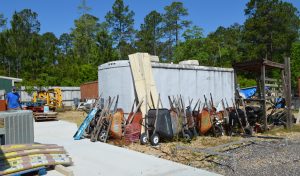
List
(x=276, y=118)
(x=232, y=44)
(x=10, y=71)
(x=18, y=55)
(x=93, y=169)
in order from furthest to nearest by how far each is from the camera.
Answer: (x=232, y=44), (x=10, y=71), (x=18, y=55), (x=276, y=118), (x=93, y=169)

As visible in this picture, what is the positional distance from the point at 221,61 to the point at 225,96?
26.6 metres

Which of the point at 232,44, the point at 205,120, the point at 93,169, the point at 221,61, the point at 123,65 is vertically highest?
the point at 232,44

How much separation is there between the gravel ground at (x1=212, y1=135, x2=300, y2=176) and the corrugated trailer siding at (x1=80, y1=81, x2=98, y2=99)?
1718 cm

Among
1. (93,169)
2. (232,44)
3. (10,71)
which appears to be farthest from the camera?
(232,44)

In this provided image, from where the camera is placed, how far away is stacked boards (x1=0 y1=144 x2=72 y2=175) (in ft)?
19.8

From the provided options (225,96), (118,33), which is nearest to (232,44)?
(118,33)

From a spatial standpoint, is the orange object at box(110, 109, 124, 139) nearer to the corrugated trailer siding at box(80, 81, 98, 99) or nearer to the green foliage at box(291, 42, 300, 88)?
the corrugated trailer siding at box(80, 81, 98, 99)

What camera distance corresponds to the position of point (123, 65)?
36.9ft

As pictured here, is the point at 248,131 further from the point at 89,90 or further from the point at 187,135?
the point at 89,90

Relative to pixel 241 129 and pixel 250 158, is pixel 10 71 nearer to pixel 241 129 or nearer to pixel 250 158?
pixel 241 129

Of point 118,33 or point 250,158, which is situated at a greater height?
point 118,33

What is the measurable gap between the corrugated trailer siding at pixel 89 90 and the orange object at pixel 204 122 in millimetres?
14596

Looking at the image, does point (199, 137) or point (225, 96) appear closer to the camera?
point (199, 137)

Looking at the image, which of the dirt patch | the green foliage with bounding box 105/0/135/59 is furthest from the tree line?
the dirt patch
